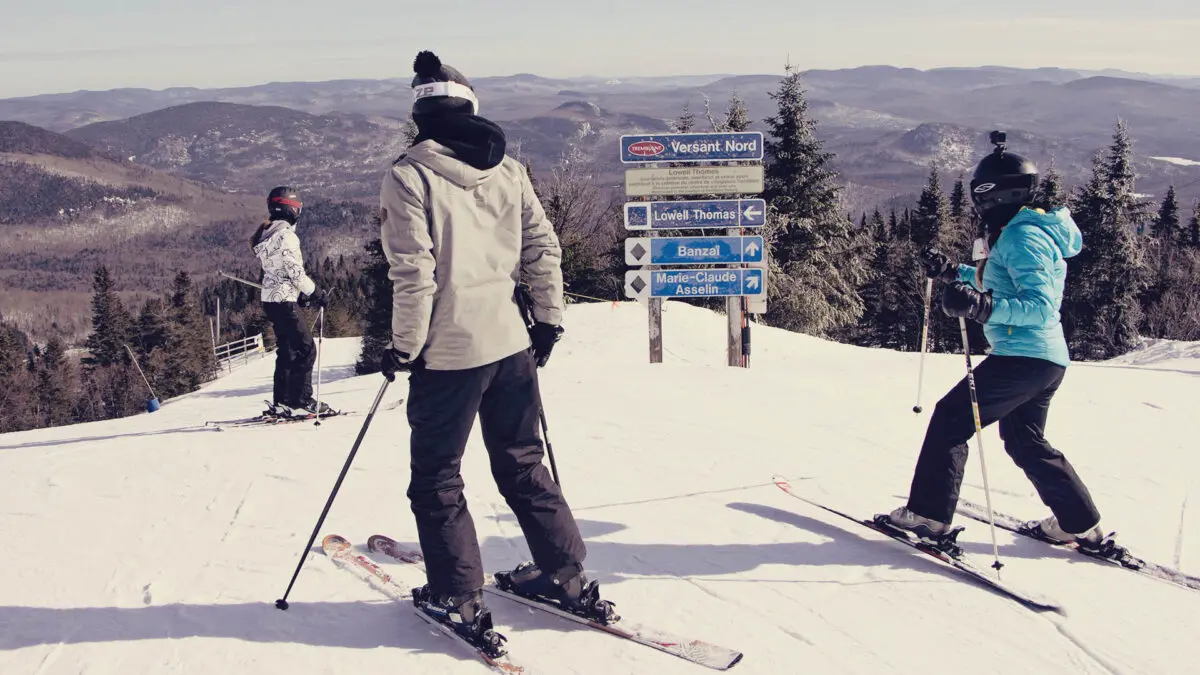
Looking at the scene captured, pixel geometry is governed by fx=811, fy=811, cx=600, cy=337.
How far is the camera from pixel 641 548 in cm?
450

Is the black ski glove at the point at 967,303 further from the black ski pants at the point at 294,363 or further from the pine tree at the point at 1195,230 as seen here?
the pine tree at the point at 1195,230

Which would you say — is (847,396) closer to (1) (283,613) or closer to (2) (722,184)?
(2) (722,184)

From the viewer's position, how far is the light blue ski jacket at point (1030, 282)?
3.88 metres

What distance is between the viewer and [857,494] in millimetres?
5469

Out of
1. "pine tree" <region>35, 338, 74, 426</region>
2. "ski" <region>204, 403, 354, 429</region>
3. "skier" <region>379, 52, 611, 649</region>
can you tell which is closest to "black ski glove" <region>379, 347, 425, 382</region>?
"skier" <region>379, 52, 611, 649</region>

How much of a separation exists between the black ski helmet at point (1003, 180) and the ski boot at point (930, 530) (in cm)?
164

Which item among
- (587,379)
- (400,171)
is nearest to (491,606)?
(400,171)

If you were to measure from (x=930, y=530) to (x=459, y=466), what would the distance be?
8.58 ft

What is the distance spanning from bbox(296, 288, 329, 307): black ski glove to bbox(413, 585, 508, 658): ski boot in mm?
4596

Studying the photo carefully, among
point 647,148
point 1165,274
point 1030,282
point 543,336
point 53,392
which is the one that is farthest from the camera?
point 53,392

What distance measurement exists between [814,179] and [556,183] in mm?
12183

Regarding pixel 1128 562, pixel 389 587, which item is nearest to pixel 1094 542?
pixel 1128 562

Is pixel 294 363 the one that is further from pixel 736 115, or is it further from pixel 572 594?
pixel 736 115

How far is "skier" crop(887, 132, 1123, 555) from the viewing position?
12.8ft
